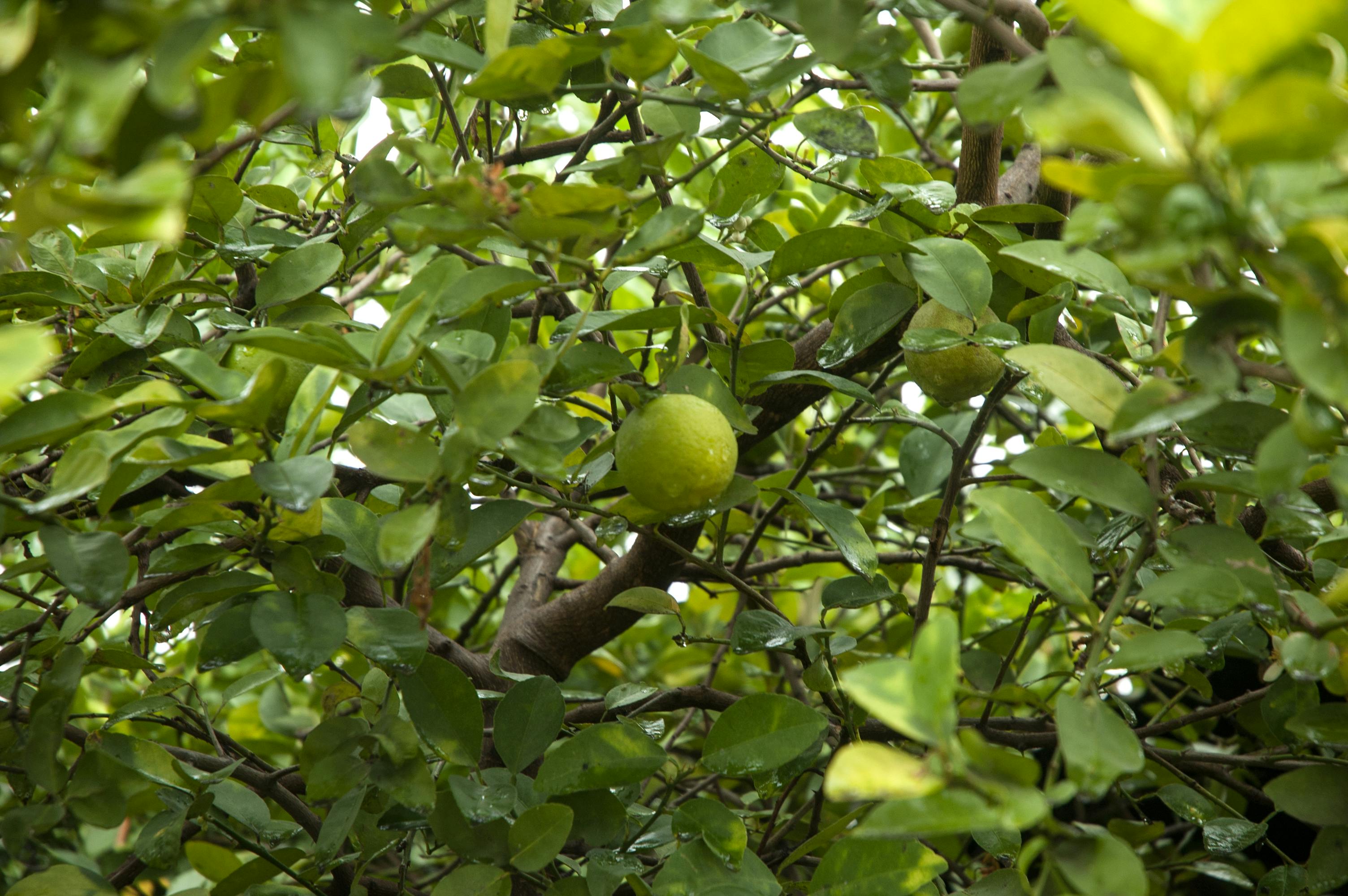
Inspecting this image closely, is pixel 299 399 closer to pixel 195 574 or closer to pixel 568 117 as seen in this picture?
pixel 195 574

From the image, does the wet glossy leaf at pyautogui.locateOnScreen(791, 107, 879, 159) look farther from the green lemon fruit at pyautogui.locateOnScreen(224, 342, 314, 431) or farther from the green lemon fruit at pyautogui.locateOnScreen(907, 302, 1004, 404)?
the green lemon fruit at pyautogui.locateOnScreen(224, 342, 314, 431)

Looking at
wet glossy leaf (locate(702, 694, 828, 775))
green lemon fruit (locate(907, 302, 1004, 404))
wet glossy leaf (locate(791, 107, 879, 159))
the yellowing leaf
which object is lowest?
wet glossy leaf (locate(702, 694, 828, 775))

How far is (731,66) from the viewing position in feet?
2.38

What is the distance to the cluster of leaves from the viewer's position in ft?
1.48

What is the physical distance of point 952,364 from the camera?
3.07 ft

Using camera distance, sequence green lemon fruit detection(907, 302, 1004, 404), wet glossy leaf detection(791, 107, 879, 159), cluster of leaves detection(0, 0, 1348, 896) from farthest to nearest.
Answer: green lemon fruit detection(907, 302, 1004, 404) < wet glossy leaf detection(791, 107, 879, 159) < cluster of leaves detection(0, 0, 1348, 896)

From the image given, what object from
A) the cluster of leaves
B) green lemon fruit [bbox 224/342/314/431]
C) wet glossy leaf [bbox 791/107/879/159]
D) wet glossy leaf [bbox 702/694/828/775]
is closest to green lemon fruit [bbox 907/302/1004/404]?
the cluster of leaves

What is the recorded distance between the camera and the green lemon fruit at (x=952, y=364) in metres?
0.92

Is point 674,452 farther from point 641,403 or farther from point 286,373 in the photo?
point 286,373

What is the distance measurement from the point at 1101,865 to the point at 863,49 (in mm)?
516

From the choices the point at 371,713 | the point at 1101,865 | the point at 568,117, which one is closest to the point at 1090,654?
the point at 1101,865

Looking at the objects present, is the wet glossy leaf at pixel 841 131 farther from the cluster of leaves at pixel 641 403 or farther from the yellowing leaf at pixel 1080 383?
the yellowing leaf at pixel 1080 383

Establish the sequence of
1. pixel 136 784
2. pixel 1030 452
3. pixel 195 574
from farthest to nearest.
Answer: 1. pixel 195 574
2. pixel 136 784
3. pixel 1030 452

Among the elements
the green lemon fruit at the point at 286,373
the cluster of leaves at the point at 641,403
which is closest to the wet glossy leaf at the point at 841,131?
the cluster of leaves at the point at 641,403
